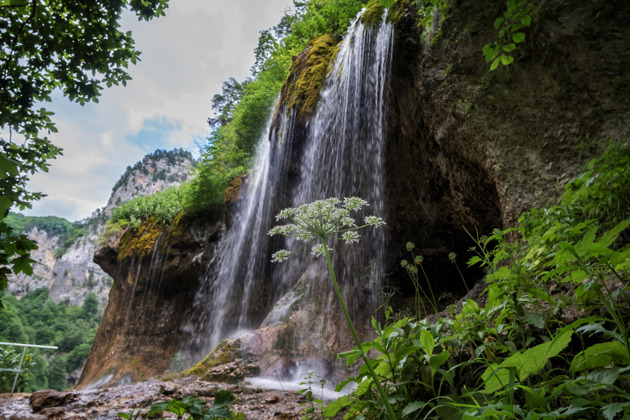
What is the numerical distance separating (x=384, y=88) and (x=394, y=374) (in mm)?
4985

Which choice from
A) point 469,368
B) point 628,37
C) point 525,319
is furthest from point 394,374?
point 628,37

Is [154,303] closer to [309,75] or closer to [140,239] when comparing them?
[140,239]

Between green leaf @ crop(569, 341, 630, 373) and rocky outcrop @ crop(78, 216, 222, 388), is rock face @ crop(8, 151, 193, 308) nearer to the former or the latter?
rocky outcrop @ crop(78, 216, 222, 388)

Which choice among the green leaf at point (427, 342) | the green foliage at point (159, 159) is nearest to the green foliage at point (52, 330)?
the green foliage at point (159, 159)

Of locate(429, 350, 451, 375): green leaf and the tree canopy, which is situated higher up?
the tree canopy

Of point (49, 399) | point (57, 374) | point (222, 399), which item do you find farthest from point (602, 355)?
point (57, 374)

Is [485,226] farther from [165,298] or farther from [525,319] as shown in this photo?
[165,298]

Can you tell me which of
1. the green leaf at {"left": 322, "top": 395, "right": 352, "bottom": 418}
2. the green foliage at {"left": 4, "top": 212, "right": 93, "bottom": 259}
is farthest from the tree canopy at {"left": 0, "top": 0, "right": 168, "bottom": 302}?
the green foliage at {"left": 4, "top": 212, "right": 93, "bottom": 259}

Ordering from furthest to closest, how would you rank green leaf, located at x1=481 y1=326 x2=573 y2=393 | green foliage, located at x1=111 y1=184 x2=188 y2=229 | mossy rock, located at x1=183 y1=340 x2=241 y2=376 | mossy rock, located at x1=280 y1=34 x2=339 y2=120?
green foliage, located at x1=111 y1=184 x2=188 y2=229 → mossy rock, located at x1=280 y1=34 x2=339 y2=120 → mossy rock, located at x1=183 y1=340 x2=241 y2=376 → green leaf, located at x1=481 y1=326 x2=573 y2=393

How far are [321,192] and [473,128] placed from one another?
358 centimetres

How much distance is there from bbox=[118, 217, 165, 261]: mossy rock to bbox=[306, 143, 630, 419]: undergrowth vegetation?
1211 centimetres

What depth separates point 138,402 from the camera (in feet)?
11.9

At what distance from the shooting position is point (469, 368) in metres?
1.55

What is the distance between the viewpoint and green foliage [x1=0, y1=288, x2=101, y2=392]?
37.2 m
